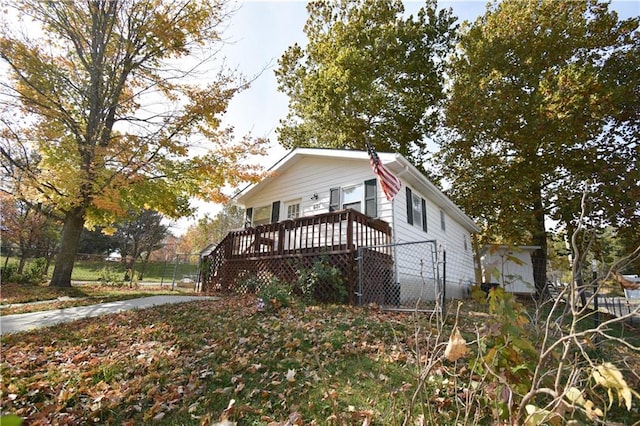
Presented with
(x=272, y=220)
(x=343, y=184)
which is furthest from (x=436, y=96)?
(x=272, y=220)

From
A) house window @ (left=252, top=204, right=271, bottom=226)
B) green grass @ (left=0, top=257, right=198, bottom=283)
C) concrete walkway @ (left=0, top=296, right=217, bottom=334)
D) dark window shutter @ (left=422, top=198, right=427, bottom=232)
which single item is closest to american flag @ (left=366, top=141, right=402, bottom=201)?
dark window shutter @ (left=422, top=198, right=427, bottom=232)

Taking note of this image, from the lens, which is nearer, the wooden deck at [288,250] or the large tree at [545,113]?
the wooden deck at [288,250]

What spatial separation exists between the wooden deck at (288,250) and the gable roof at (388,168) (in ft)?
6.26

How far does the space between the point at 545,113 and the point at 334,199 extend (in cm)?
928

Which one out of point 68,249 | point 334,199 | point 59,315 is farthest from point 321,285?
point 68,249

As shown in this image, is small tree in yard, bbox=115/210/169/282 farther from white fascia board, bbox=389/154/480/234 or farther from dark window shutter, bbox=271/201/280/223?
white fascia board, bbox=389/154/480/234

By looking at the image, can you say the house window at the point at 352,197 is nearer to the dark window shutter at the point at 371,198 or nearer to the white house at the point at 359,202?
the white house at the point at 359,202

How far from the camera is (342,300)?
741 centimetres

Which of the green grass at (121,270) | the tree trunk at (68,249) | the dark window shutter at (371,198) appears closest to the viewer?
the dark window shutter at (371,198)

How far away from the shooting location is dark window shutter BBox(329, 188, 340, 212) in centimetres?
1076

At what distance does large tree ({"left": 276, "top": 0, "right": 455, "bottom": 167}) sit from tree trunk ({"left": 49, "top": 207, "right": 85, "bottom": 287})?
11.1 meters

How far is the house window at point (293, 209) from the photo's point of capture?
39.9 ft

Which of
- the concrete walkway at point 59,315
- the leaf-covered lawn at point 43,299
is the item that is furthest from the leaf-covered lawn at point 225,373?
the leaf-covered lawn at point 43,299

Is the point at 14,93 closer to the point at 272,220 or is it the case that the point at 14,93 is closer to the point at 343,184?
the point at 272,220
